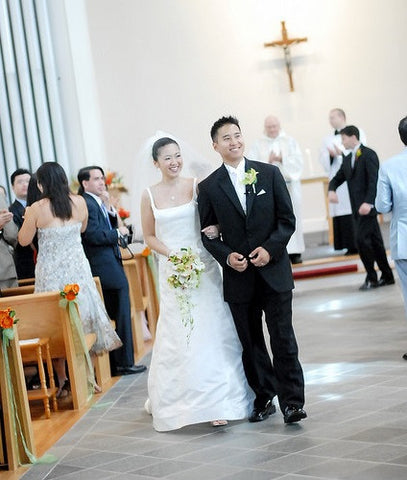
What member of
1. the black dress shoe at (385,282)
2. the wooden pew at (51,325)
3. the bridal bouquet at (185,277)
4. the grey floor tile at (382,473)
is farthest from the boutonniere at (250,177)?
the black dress shoe at (385,282)

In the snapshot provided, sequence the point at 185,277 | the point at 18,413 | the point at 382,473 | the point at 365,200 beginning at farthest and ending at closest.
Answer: the point at 365,200 → the point at 185,277 → the point at 18,413 → the point at 382,473

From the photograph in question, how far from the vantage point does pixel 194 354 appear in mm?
5762

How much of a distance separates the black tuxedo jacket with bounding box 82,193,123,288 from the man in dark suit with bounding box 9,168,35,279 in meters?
0.93

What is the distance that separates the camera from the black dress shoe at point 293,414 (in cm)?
522

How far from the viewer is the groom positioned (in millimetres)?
5293

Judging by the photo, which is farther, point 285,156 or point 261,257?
point 285,156

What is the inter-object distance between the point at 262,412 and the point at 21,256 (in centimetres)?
367

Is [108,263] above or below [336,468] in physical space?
above

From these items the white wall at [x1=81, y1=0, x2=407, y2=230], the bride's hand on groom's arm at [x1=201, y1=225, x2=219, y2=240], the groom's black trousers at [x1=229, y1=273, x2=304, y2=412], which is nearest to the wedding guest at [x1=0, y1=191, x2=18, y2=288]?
the bride's hand on groom's arm at [x1=201, y1=225, x2=219, y2=240]

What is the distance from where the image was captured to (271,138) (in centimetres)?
1291

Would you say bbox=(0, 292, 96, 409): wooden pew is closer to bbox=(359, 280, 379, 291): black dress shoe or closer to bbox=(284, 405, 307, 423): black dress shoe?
bbox=(284, 405, 307, 423): black dress shoe

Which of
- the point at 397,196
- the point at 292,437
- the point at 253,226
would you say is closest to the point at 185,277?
the point at 253,226

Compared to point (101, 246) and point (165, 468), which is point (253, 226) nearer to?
point (165, 468)

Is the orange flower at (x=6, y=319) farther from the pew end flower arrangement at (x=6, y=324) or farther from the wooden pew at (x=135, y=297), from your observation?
the wooden pew at (x=135, y=297)
